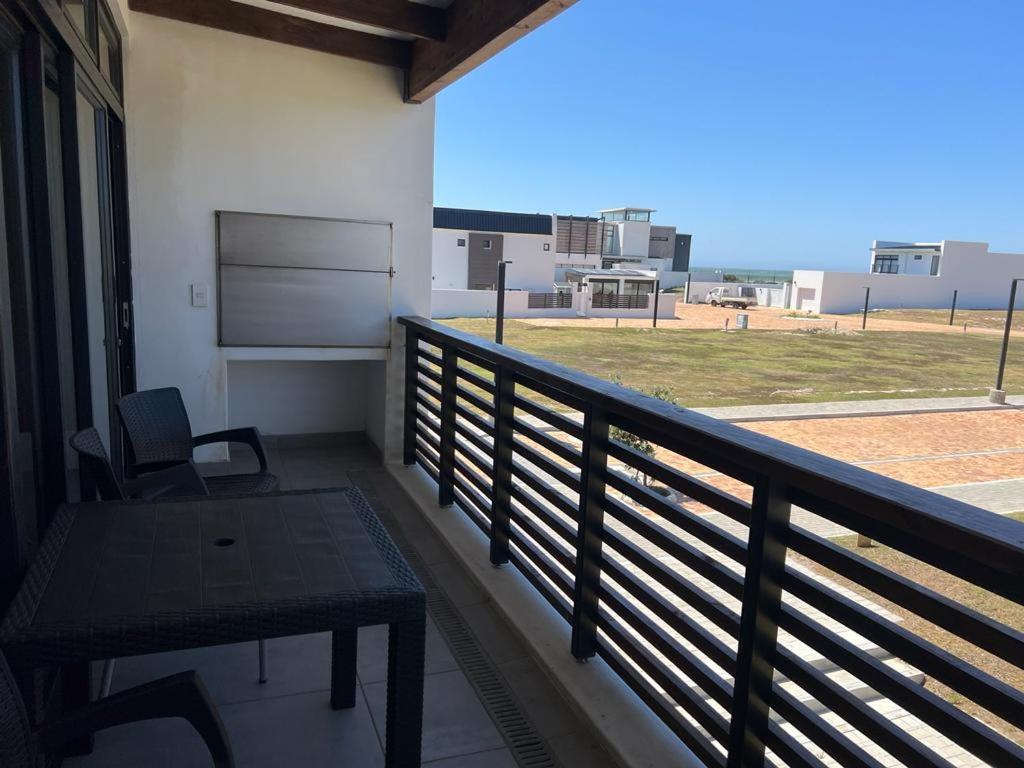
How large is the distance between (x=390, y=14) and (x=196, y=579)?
10.5ft

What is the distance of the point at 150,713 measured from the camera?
1.13 m

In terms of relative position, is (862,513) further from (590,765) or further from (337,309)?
(337,309)

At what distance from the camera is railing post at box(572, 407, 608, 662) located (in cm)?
220

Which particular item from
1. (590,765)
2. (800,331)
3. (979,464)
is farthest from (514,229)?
(590,765)

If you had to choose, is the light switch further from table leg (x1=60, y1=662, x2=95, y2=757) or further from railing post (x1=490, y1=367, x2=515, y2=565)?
table leg (x1=60, y1=662, x2=95, y2=757)

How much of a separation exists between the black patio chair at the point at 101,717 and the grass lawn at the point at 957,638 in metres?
3.42

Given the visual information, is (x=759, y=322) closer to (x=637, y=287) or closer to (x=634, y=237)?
(x=637, y=287)

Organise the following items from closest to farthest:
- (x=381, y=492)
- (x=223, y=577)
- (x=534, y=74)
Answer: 1. (x=223, y=577)
2. (x=381, y=492)
3. (x=534, y=74)

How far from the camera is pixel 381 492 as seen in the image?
13.9ft

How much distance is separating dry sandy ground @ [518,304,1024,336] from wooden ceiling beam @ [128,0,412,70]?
2234 cm

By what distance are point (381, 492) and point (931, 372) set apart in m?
19.2

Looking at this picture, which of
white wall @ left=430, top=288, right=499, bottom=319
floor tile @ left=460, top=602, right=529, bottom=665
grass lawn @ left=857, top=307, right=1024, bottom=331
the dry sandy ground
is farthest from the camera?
grass lawn @ left=857, top=307, right=1024, bottom=331

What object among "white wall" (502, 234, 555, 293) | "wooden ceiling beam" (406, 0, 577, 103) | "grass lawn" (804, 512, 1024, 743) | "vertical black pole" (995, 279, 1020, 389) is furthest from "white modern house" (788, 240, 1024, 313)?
"wooden ceiling beam" (406, 0, 577, 103)

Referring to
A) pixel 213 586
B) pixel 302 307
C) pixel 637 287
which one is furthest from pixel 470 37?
pixel 637 287
